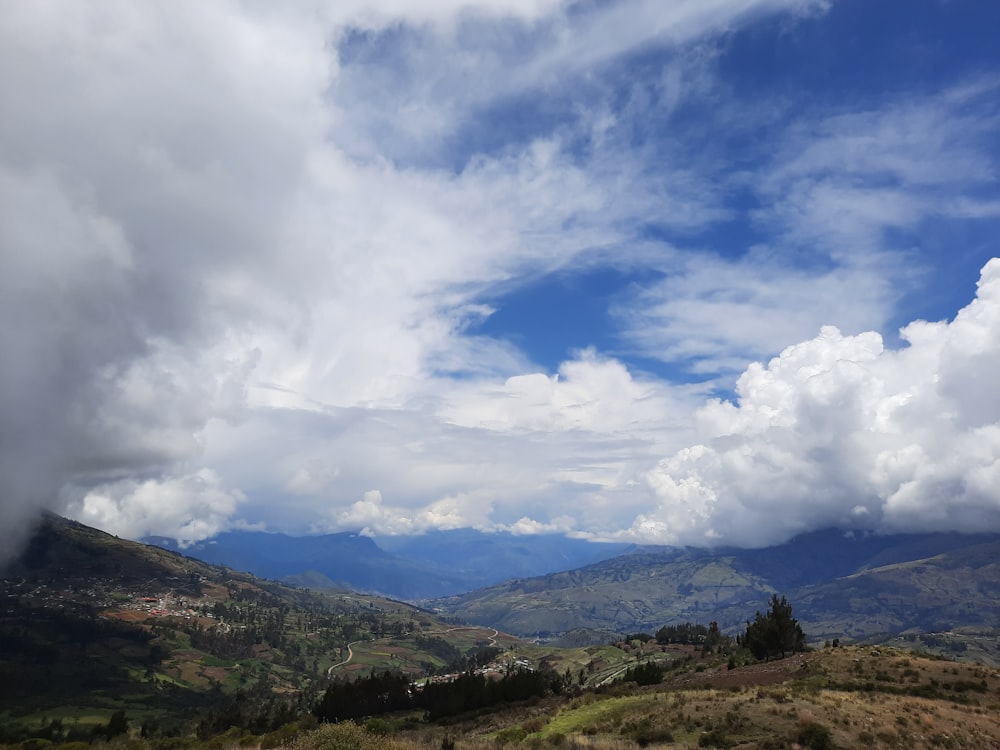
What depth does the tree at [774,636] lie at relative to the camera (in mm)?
66562

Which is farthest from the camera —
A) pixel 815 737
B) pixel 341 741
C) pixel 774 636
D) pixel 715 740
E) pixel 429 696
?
pixel 774 636

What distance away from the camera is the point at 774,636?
219 ft

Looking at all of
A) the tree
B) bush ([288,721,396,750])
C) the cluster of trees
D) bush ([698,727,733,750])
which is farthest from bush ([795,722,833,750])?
the tree

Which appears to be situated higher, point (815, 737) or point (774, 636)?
point (815, 737)

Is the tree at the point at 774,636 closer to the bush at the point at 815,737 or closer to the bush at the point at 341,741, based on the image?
the bush at the point at 815,737

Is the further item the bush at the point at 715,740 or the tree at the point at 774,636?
the tree at the point at 774,636

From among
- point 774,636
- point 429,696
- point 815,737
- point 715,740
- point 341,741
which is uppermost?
point 341,741

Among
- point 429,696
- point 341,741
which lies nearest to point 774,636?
point 429,696

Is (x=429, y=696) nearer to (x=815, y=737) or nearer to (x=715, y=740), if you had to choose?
(x=715, y=740)

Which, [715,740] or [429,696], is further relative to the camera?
[429,696]

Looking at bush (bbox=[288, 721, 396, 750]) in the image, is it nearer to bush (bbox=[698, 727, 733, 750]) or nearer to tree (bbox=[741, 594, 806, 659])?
bush (bbox=[698, 727, 733, 750])

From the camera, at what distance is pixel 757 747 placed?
26.2 meters

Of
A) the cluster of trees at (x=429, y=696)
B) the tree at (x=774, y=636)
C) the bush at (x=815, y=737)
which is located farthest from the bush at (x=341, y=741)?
the tree at (x=774, y=636)

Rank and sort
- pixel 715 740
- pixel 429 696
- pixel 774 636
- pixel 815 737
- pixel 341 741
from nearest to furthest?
pixel 341 741 → pixel 815 737 → pixel 715 740 → pixel 429 696 → pixel 774 636
